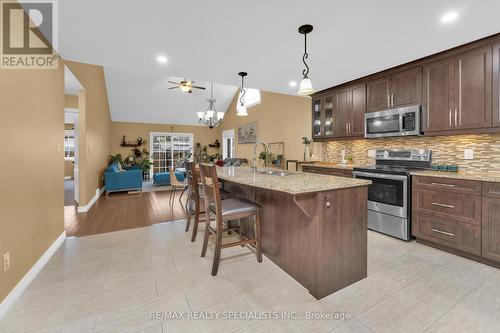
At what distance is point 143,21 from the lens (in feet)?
6.90

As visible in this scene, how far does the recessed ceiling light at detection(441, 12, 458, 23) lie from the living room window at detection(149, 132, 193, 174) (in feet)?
28.2

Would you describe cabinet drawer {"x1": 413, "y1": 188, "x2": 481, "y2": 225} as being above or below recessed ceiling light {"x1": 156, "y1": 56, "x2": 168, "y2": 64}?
below

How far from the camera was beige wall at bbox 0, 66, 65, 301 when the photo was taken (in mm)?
1656

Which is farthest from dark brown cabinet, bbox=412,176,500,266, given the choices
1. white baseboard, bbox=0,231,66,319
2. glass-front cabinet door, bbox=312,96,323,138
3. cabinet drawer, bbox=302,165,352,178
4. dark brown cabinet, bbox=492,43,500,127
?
white baseboard, bbox=0,231,66,319

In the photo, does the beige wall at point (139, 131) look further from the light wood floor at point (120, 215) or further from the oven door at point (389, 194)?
the oven door at point (389, 194)

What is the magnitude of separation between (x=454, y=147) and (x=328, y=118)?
1.86m

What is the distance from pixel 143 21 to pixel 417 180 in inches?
134

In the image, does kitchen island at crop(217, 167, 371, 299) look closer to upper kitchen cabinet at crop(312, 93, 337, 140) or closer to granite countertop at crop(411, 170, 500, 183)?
granite countertop at crop(411, 170, 500, 183)

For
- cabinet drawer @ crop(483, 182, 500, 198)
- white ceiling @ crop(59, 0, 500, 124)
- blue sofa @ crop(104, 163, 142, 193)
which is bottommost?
blue sofa @ crop(104, 163, 142, 193)

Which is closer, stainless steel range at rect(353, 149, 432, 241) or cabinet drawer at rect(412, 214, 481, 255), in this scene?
cabinet drawer at rect(412, 214, 481, 255)

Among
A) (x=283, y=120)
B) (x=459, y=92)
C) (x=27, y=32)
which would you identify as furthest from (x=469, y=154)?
(x=27, y=32)

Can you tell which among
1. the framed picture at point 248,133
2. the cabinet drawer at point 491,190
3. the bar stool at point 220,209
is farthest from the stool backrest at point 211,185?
the framed picture at point 248,133

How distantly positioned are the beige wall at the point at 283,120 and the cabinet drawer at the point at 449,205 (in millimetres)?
2326

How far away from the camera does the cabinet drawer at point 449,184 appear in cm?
224
